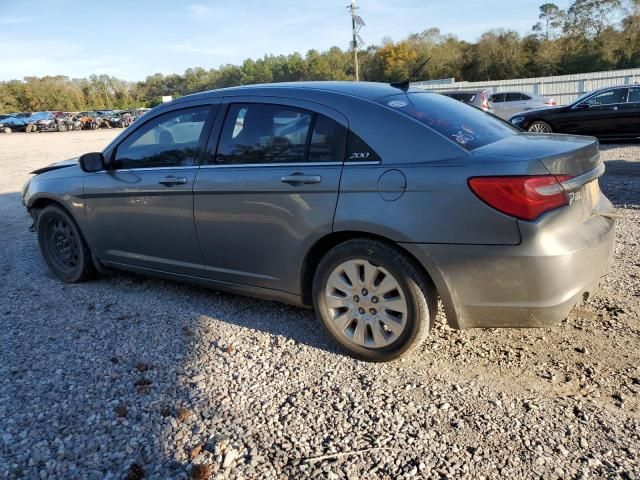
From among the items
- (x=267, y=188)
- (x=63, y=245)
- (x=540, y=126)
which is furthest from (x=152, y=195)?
(x=540, y=126)

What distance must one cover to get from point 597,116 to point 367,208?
40.0ft

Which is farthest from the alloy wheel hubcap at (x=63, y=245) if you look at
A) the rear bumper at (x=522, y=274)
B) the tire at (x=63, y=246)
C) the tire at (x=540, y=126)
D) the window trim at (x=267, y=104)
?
the tire at (x=540, y=126)

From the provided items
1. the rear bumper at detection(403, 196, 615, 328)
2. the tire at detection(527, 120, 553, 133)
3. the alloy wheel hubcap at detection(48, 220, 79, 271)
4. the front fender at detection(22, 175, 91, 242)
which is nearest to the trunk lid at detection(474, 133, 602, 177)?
the rear bumper at detection(403, 196, 615, 328)

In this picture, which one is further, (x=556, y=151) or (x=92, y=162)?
(x=92, y=162)

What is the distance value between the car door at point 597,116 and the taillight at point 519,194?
38.3 ft

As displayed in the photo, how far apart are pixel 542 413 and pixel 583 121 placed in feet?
40.4

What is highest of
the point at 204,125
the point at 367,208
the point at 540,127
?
the point at 204,125

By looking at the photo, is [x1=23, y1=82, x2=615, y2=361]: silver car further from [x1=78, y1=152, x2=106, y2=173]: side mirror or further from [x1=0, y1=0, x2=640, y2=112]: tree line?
[x1=0, y1=0, x2=640, y2=112]: tree line

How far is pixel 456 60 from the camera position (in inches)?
2499

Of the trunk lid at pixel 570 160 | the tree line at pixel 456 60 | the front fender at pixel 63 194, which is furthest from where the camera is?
the tree line at pixel 456 60

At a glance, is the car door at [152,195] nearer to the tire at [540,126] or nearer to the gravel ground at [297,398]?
the gravel ground at [297,398]

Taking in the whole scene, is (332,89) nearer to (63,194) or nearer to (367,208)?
(367,208)

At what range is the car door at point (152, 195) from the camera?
393cm

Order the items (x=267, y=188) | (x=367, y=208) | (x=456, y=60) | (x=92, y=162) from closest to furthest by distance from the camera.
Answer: (x=367, y=208) → (x=267, y=188) → (x=92, y=162) → (x=456, y=60)
